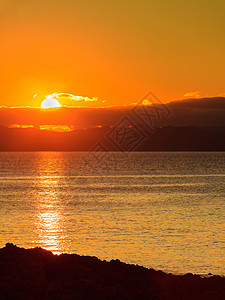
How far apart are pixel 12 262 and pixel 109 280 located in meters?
2.52

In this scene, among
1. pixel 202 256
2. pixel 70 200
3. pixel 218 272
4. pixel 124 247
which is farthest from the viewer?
pixel 70 200

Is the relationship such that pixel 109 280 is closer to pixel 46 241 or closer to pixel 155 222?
pixel 46 241

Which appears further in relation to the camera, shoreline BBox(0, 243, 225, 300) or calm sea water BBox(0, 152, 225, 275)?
calm sea water BBox(0, 152, 225, 275)

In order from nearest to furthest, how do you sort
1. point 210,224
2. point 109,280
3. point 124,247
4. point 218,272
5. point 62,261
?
point 109,280 → point 62,261 → point 218,272 → point 124,247 → point 210,224

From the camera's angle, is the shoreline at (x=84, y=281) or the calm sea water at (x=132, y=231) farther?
the calm sea water at (x=132, y=231)

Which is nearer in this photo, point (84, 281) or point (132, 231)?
point (84, 281)

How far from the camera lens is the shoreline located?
487 inches

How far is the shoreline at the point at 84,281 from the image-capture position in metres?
12.4

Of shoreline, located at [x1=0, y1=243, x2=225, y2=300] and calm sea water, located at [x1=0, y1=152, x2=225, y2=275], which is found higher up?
shoreline, located at [x1=0, y1=243, x2=225, y2=300]

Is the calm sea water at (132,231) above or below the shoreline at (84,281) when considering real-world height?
below

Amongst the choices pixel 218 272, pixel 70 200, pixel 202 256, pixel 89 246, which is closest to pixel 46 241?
pixel 89 246

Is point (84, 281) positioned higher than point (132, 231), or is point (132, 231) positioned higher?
point (84, 281)

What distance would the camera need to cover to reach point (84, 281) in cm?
1287

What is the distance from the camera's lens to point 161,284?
14.1 m
